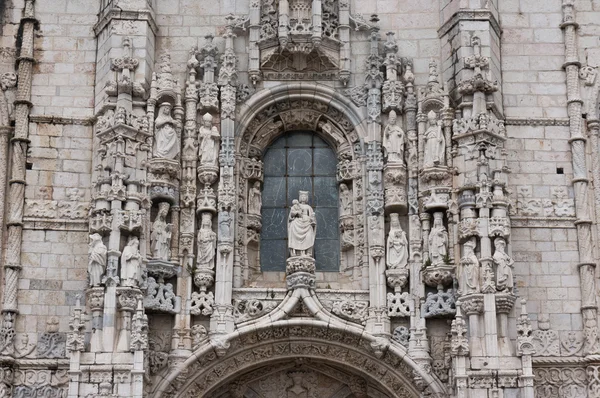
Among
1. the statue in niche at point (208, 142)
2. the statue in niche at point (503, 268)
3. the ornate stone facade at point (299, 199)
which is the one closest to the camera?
the statue in niche at point (503, 268)

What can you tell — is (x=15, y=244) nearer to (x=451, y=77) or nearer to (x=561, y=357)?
(x=451, y=77)

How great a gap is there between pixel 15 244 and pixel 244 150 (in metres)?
3.87

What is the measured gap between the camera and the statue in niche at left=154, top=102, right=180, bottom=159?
1745cm

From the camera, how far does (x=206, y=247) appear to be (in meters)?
17.3

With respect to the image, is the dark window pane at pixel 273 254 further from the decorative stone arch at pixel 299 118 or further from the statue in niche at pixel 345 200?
the decorative stone arch at pixel 299 118

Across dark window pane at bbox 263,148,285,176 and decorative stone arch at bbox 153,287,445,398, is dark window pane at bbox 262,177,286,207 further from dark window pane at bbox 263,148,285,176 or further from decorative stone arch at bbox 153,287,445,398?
decorative stone arch at bbox 153,287,445,398

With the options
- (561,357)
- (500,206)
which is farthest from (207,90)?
(561,357)

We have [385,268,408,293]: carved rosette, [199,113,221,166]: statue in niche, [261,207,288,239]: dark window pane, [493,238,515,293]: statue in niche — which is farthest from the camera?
[261,207,288,239]: dark window pane

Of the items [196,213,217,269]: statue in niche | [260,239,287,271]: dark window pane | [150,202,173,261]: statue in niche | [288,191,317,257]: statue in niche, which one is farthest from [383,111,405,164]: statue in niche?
[150,202,173,261]: statue in niche

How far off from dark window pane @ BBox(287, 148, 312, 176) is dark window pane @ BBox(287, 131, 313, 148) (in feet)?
0.24

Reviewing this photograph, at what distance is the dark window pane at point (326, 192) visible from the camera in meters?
18.5

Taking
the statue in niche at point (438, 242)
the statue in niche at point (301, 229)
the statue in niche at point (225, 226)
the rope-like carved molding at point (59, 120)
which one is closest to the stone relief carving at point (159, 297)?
the statue in niche at point (225, 226)

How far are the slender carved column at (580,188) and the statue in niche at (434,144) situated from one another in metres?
2.25

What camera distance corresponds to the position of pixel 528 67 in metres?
18.7
